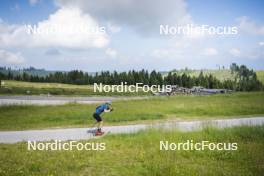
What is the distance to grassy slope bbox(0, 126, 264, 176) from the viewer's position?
321 inches

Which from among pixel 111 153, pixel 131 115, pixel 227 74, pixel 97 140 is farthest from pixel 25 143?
pixel 227 74

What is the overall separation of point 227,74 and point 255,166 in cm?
17243

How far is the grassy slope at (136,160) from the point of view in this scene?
26.8 feet

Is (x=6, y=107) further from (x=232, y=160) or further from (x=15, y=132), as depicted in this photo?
(x=232, y=160)

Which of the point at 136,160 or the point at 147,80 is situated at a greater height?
the point at 147,80

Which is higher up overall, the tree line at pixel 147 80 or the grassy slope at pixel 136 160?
the tree line at pixel 147 80

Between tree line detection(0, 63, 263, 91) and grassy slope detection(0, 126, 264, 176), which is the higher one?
tree line detection(0, 63, 263, 91)

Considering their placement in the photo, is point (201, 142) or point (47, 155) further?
point (201, 142)

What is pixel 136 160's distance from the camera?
9.35 meters

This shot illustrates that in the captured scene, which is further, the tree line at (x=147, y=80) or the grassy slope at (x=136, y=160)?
the tree line at (x=147, y=80)

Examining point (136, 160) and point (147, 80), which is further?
point (147, 80)

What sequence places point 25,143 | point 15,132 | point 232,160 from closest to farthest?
point 232,160 < point 25,143 < point 15,132

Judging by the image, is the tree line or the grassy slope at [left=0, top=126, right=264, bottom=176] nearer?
the grassy slope at [left=0, top=126, right=264, bottom=176]

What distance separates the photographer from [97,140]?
39.2 ft
